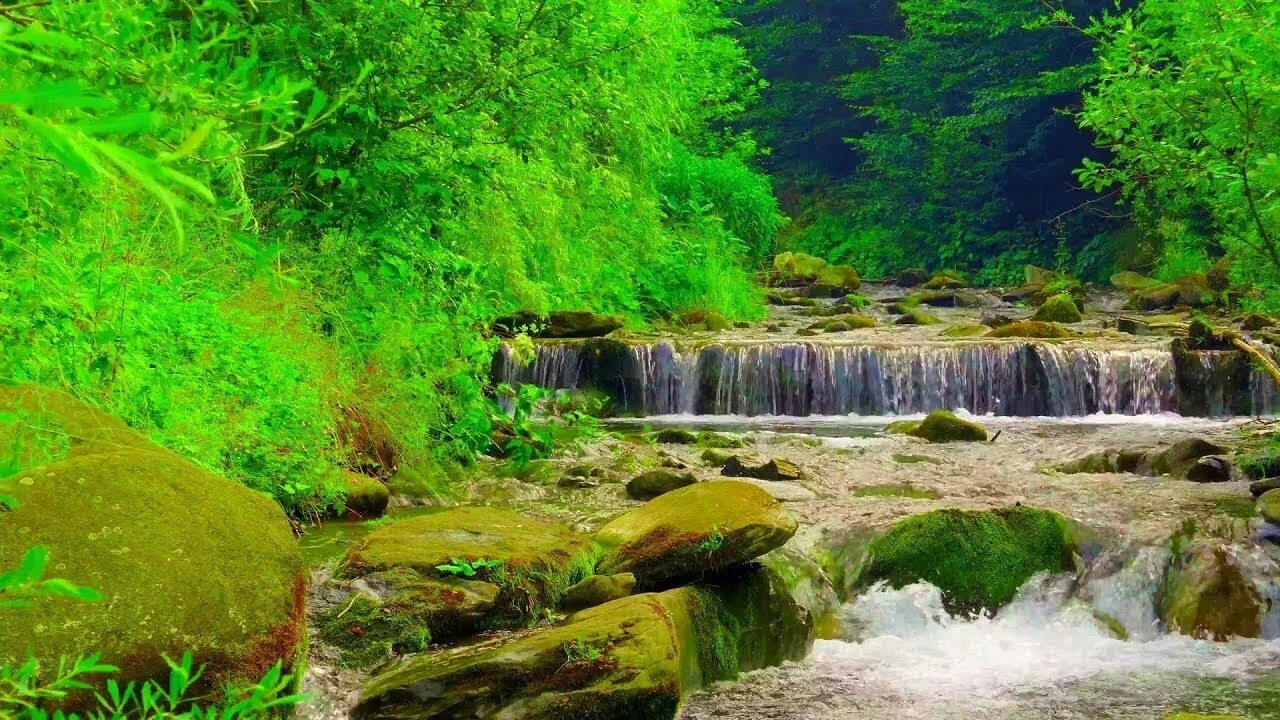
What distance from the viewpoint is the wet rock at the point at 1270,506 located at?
6.88 meters

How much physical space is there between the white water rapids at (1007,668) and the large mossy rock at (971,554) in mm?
98

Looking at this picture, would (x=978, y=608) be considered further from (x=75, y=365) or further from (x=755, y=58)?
(x=755, y=58)

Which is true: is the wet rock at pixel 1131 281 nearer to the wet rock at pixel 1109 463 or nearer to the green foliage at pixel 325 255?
the wet rock at pixel 1109 463

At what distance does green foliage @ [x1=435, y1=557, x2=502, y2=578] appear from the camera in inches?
203

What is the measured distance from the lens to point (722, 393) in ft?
46.9

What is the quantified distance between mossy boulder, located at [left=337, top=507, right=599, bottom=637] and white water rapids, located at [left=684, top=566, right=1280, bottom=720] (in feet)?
3.11

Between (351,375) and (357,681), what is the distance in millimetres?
2788

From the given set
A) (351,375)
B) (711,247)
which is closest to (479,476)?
(351,375)

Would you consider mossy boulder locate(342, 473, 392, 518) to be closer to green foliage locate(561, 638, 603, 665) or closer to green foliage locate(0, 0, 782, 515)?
green foliage locate(0, 0, 782, 515)

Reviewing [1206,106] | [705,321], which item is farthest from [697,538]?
[705,321]

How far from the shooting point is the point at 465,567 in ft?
17.0

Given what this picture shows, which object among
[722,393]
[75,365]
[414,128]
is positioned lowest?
[722,393]

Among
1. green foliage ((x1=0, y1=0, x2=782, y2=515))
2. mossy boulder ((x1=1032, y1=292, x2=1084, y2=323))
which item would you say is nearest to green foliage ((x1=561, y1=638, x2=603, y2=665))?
green foliage ((x1=0, y1=0, x2=782, y2=515))

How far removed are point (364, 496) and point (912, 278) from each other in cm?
2453
